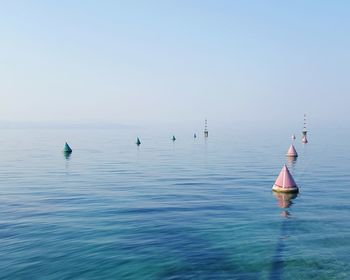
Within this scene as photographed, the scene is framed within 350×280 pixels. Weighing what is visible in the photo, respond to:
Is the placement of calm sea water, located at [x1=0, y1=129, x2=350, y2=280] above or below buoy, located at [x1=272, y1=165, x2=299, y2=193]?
below

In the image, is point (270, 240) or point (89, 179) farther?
point (89, 179)

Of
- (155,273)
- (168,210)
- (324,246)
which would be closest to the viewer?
(155,273)

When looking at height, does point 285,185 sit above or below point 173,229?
above

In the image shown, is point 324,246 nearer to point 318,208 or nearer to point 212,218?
point 212,218

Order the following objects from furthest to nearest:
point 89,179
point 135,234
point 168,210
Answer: point 89,179
point 168,210
point 135,234

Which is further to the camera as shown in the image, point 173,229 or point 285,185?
point 285,185

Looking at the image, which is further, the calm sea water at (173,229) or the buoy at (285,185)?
the buoy at (285,185)

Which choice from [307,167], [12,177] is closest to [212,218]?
[12,177]

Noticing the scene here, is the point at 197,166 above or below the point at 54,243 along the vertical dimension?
above

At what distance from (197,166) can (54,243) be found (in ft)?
106

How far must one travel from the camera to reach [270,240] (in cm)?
1723

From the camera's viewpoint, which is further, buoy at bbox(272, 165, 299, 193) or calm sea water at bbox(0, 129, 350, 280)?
buoy at bbox(272, 165, 299, 193)

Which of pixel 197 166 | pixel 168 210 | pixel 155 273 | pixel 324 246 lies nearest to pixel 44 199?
pixel 168 210

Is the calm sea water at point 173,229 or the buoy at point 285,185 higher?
the buoy at point 285,185
